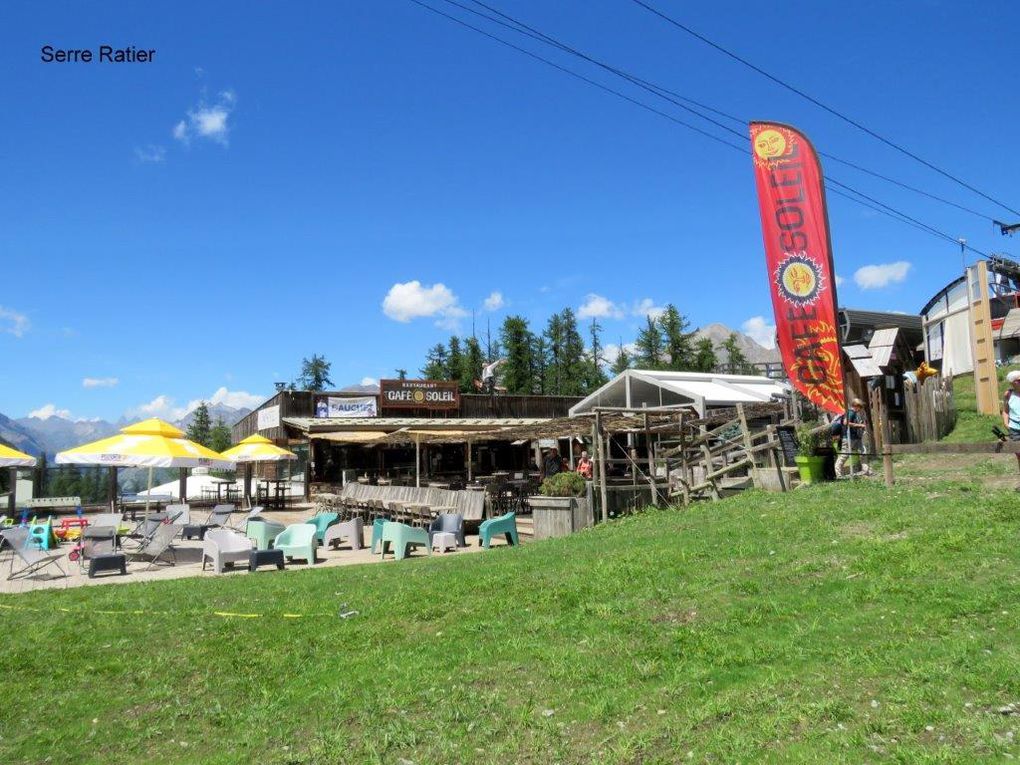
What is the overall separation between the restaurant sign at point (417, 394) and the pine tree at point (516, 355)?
20720 millimetres

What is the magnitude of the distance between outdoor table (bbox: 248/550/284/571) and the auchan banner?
8091 mm

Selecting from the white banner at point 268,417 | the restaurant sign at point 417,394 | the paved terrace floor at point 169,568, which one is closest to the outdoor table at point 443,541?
the paved terrace floor at point 169,568

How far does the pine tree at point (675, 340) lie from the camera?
54.0 m

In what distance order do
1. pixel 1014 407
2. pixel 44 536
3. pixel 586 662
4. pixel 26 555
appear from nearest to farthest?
pixel 586 662, pixel 1014 407, pixel 26 555, pixel 44 536

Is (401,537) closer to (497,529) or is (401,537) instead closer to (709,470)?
(497,529)

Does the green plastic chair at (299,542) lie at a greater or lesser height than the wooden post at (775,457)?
lesser

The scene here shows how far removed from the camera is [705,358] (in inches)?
2132

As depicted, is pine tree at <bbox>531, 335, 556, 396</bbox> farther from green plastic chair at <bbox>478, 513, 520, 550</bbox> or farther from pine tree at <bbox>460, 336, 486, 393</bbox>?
green plastic chair at <bbox>478, 513, 520, 550</bbox>

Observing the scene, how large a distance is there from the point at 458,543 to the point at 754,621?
9017 mm

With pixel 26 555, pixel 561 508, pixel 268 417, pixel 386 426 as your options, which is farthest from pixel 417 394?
pixel 26 555

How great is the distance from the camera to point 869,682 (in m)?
3.97

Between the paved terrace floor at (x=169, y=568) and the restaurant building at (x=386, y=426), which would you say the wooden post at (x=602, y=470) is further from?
the restaurant building at (x=386, y=426)

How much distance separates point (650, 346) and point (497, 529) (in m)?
43.5

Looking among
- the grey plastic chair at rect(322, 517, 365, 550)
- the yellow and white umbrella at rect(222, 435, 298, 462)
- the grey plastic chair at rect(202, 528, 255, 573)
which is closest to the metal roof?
the yellow and white umbrella at rect(222, 435, 298, 462)
